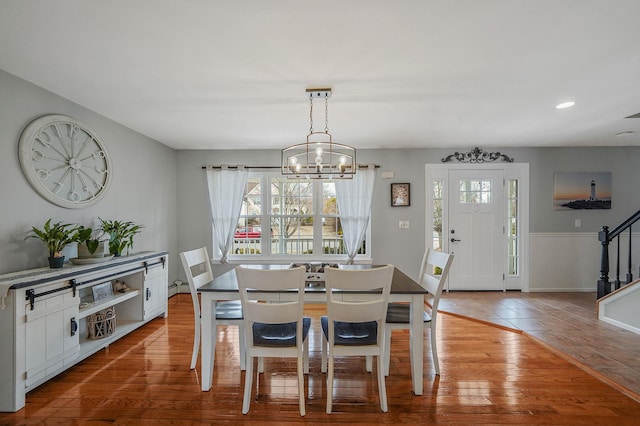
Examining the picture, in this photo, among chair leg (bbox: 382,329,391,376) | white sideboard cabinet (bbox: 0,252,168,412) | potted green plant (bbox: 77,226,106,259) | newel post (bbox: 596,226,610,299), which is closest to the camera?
white sideboard cabinet (bbox: 0,252,168,412)

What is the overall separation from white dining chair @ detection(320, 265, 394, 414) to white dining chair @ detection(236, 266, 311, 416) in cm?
19

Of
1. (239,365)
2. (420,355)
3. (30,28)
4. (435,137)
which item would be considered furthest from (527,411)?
(30,28)

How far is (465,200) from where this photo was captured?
15.1 ft

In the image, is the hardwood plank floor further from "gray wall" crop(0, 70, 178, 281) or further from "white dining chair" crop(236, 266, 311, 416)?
"gray wall" crop(0, 70, 178, 281)

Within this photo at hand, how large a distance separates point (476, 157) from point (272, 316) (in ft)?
13.9

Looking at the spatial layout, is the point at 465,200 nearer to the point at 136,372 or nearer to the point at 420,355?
the point at 420,355

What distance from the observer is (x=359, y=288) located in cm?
177

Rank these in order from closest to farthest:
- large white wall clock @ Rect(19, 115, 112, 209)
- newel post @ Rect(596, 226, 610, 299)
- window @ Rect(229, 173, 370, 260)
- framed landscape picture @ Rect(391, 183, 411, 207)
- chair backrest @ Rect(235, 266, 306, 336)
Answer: chair backrest @ Rect(235, 266, 306, 336), large white wall clock @ Rect(19, 115, 112, 209), newel post @ Rect(596, 226, 610, 299), framed landscape picture @ Rect(391, 183, 411, 207), window @ Rect(229, 173, 370, 260)

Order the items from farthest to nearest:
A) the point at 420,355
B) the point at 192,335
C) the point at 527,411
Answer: the point at 192,335 → the point at 420,355 → the point at 527,411

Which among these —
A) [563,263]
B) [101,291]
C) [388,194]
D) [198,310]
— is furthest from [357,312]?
[563,263]

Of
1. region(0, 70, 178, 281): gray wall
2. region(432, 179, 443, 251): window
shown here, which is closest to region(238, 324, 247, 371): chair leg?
region(0, 70, 178, 281): gray wall

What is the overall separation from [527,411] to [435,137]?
3157 millimetres

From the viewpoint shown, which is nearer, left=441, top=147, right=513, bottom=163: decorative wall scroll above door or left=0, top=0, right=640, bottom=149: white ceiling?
left=0, top=0, right=640, bottom=149: white ceiling

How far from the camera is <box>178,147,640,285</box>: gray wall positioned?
452cm
